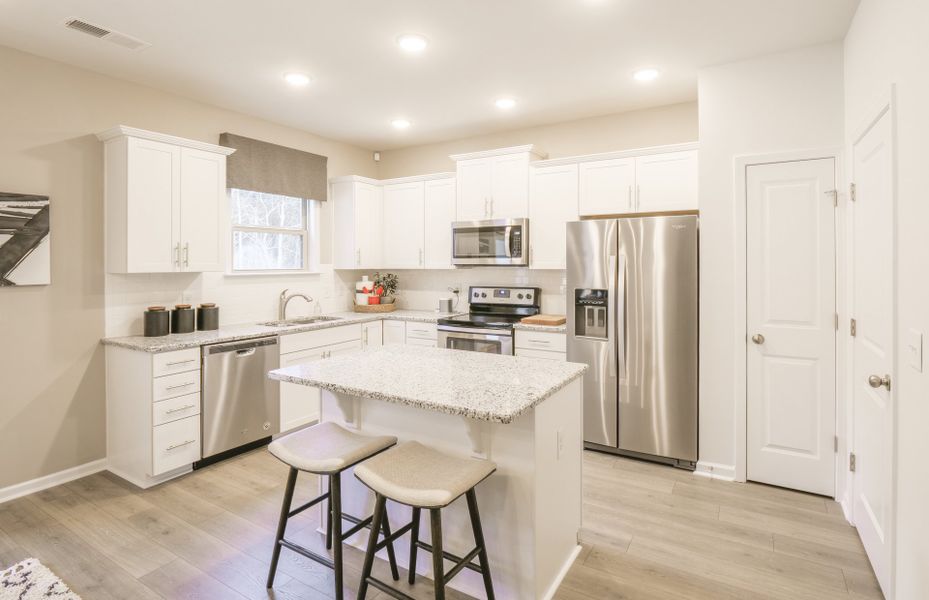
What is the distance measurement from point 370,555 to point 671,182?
3.25 metres

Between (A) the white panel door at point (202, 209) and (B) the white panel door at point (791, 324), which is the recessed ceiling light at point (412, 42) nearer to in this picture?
(A) the white panel door at point (202, 209)

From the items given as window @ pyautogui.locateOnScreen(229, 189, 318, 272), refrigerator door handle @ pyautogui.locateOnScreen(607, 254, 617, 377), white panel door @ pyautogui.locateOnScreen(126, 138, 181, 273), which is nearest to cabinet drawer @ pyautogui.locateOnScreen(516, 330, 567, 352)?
refrigerator door handle @ pyautogui.locateOnScreen(607, 254, 617, 377)

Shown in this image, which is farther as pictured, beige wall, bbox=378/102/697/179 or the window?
the window

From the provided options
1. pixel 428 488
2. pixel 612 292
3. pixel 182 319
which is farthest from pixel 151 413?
pixel 612 292

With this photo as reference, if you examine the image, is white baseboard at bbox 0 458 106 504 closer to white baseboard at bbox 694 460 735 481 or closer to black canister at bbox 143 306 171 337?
black canister at bbox 143 306 171 337

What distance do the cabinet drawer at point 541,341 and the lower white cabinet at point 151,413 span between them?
2401 millimetres

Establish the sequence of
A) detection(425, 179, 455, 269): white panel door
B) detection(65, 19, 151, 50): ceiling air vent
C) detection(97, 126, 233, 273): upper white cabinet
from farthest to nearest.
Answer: detection(425, 179, 455, 269): white panel door → detection(97, 126, 233, 273): upper white cabinet → detection(65, 19, 151, 50): ceiling air vent

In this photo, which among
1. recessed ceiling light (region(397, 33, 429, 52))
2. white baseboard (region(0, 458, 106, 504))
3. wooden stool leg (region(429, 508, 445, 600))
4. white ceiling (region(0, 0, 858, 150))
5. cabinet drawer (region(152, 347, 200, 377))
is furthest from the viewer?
cabinet drawer (region(152, 347, 200, 377))

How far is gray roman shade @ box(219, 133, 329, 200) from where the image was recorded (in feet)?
13.6

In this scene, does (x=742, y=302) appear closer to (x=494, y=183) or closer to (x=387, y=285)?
(x=494, y=183)

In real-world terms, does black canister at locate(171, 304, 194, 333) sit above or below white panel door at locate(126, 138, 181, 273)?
below

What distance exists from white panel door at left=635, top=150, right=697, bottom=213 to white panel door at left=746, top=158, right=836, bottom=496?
57 centimetres

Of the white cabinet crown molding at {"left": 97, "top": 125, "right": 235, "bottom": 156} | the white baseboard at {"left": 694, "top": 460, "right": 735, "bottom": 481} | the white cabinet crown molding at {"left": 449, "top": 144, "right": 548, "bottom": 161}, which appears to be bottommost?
the white baseboard at {"left": 694, "top": 460, "right": 735, "bottom": 481}

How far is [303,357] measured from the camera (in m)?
4.09
